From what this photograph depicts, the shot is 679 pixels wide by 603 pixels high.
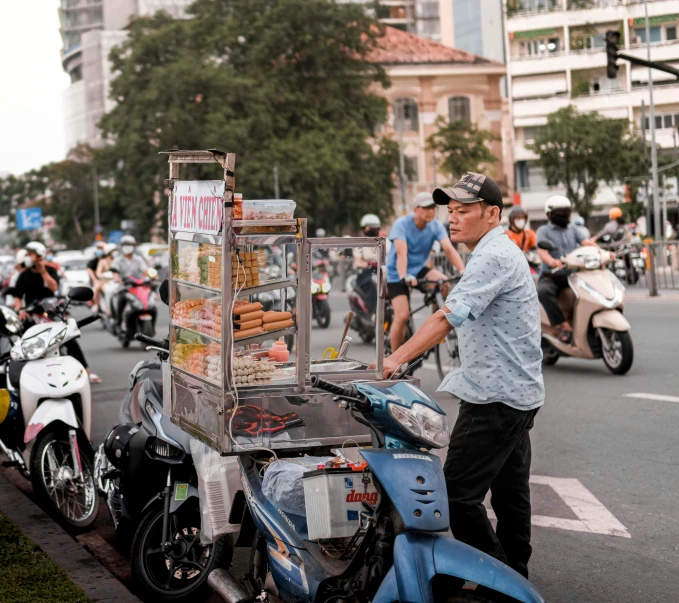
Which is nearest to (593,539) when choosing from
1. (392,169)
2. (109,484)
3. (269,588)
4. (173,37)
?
(269,588)

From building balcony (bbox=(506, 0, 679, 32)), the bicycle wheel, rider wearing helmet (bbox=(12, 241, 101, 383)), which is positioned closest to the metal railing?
the bicycle wheel

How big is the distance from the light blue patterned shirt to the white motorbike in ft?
9.83

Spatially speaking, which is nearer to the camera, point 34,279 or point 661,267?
point 34,279

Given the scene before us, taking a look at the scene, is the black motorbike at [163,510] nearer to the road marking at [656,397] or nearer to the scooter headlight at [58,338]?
the scooter headlight at [58,338]

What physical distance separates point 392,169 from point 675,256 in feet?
118

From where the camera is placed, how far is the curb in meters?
5.23

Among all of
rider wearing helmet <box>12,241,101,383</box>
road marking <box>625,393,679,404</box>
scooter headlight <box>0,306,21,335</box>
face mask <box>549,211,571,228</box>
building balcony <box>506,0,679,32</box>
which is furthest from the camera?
building balcony <box>506,0,679,32</box>

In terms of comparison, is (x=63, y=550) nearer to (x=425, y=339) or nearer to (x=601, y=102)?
(x=425, y=339)

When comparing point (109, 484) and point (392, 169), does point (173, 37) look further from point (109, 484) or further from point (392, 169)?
point (109, 484)

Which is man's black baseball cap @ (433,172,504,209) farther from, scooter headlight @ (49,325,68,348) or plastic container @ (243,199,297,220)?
scooter headlight @ (49,325,68,348)

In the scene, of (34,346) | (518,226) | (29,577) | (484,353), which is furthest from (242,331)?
(518,226)

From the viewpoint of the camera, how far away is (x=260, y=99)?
169 feet

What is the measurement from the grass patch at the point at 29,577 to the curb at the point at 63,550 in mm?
60

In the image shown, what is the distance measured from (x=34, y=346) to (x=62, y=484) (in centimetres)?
104
